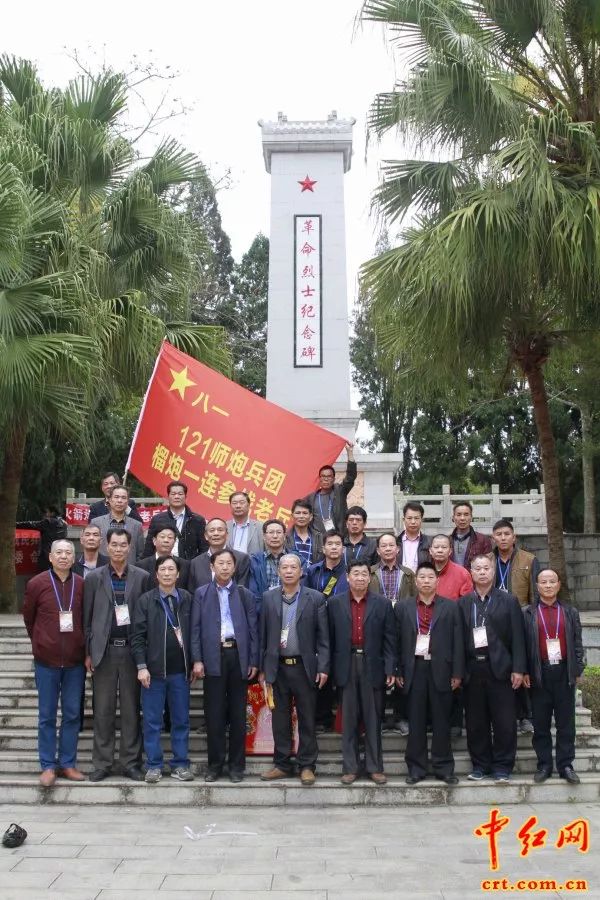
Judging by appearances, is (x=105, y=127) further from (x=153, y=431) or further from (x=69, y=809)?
(x=69, y=809)

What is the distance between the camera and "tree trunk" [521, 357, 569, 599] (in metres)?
10.1

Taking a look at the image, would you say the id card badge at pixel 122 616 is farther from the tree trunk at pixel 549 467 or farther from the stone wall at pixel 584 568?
the stone wall at pixel 584 568

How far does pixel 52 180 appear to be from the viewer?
10.4 metres

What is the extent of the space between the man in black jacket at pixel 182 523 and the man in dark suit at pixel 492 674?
→ 204 cm

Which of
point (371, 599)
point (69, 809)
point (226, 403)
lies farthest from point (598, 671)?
point (69, 809)

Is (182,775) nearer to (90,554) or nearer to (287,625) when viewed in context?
(287,625)

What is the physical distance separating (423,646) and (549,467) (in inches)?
177

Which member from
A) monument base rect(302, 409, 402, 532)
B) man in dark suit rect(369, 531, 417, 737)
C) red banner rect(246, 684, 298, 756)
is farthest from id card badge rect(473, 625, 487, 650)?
monument base rect(302, 409, 402, 532)

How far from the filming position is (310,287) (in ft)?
45.6

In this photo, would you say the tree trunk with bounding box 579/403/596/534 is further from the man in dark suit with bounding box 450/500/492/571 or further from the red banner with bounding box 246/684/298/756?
the red banner with bounding box 246/684/298/756

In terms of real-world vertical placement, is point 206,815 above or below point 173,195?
below

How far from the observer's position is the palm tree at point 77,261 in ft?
28.9

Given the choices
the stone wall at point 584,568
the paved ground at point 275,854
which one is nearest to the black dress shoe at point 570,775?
the paved ground at point 275,854

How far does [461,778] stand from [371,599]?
1283mm
